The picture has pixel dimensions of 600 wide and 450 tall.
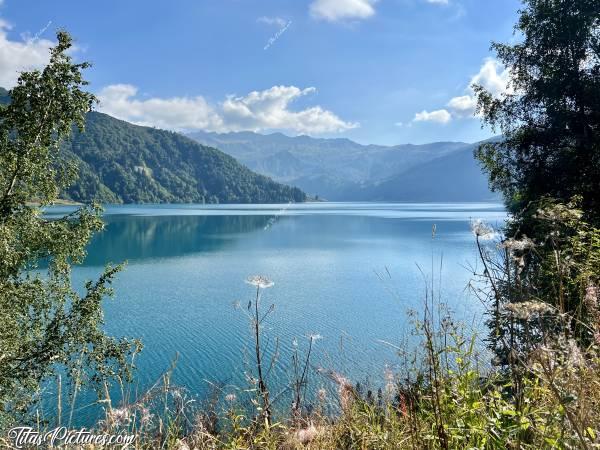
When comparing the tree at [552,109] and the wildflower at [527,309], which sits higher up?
the tree at [552,109]

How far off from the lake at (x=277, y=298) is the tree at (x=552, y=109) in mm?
4946

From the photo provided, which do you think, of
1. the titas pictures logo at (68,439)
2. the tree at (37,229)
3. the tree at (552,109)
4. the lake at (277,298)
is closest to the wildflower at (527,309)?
the lake at (277,298)

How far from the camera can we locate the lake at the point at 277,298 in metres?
20.4

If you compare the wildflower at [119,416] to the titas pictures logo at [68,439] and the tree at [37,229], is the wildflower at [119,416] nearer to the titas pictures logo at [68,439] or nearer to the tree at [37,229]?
the titas pictures logo at [68,439]

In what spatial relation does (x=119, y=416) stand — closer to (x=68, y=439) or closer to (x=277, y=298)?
(x=68, y=439)

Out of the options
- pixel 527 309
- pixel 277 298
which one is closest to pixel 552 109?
pixel 527 309

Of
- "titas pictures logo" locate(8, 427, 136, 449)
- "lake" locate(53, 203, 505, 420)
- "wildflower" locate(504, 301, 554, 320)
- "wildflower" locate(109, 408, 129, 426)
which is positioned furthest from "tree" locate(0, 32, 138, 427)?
"wildflower" locate(504, 301, 554, 320)

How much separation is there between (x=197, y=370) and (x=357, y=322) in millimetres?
10978

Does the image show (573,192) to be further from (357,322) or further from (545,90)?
(357,322)

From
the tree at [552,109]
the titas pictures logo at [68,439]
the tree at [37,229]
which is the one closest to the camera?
the titas pictures logo at [68,439]

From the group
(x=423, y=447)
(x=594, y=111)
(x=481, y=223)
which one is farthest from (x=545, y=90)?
(x=423, y=447)

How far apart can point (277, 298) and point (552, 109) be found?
23109 millimetres

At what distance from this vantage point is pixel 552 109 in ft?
51.5

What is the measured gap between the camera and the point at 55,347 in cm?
1206
